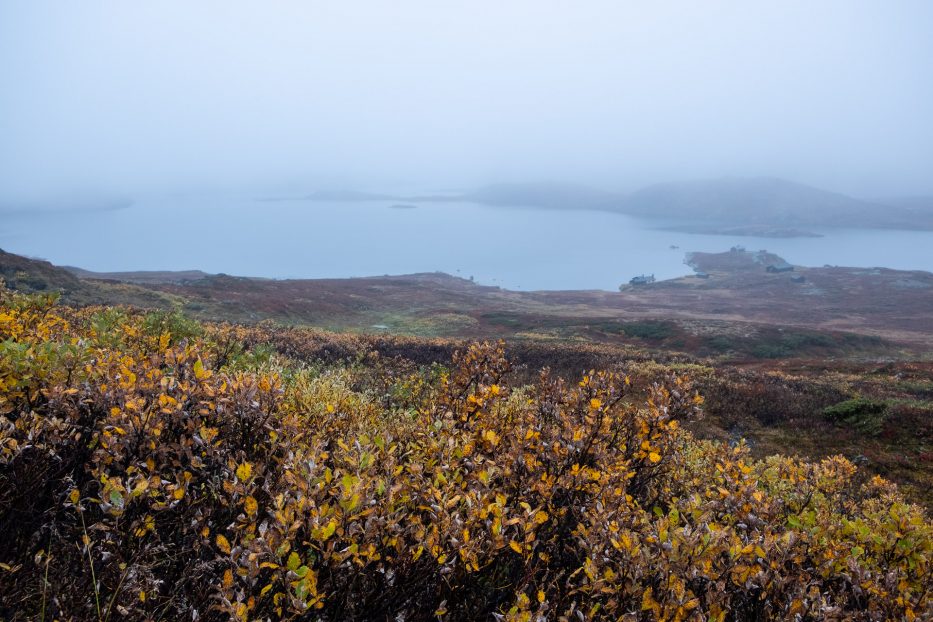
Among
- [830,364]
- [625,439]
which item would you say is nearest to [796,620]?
[625,439]

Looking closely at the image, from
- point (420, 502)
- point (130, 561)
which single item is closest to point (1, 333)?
point (130, 561)

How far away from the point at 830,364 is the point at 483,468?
34.2m

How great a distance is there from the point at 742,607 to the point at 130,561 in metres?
3.49

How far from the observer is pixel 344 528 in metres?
2.45

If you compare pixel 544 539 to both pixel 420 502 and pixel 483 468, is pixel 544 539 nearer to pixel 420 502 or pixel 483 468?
pixel 483 468

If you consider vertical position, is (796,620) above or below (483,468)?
below

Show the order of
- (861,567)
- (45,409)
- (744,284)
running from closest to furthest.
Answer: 1. (861,567)
2. (45,409)
3. (744,284)

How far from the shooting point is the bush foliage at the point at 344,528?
2359 mm

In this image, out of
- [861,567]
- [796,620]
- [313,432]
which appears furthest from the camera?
[313,432]

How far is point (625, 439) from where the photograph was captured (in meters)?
4.91

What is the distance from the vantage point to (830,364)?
29.4 metres

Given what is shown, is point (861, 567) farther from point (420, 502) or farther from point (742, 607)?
point (420, 502)

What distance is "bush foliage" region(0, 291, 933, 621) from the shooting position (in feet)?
7.74

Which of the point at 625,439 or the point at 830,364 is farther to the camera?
the point at 830,364
